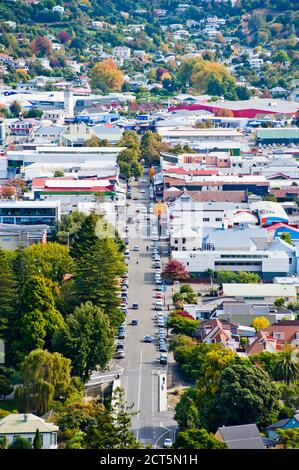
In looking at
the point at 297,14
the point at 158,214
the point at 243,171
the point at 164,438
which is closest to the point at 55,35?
the point at 297,14

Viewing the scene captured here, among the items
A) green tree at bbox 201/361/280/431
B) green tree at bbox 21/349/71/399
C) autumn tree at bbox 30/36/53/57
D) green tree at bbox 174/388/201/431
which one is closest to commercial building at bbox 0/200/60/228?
green tree at bbox 21/349/71/399

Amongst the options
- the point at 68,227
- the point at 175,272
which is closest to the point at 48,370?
the point at 175,272

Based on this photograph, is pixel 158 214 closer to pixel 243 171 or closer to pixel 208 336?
pixel 243 171

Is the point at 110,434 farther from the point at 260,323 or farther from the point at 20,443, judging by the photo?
the point at 260,323

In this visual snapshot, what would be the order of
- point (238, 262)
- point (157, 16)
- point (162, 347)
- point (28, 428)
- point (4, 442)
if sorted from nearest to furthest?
point (4, 442) < point (28, 428) < point (162, 347) < point (238, 262) < point (157, 16)

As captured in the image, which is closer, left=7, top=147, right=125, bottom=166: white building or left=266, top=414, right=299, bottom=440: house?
left=266, top=414, right=299, bottom=440: house

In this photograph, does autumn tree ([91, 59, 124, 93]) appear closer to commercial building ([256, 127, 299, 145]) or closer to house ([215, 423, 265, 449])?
commercial building ([256, 127, 299, 145])

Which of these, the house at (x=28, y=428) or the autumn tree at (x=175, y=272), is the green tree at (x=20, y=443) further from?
the autumn tree at (x=175, y=272)

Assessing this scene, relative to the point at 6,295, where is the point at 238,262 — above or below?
below
